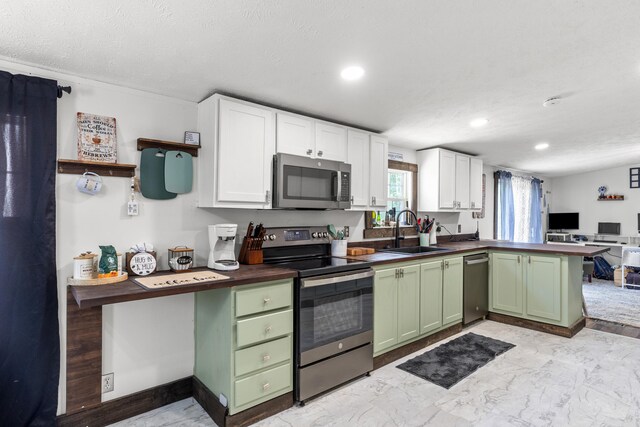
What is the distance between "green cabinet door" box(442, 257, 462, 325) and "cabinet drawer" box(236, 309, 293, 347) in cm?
193

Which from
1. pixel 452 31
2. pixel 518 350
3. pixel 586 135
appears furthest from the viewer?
pixel 586 135

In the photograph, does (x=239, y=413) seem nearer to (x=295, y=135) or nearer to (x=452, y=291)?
(x=295, y=135)

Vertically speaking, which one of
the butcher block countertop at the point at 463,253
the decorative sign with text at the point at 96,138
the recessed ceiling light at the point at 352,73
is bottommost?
the butcher block countertop at the point at 463,253

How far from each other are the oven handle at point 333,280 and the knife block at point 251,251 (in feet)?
1.69

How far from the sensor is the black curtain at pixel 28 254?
189 centimetres

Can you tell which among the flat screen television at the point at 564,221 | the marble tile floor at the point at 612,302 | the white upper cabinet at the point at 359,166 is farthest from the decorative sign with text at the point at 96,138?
the flat screen television at the point at 564,221

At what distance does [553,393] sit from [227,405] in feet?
7.56

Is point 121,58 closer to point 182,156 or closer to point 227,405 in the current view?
point 182,156

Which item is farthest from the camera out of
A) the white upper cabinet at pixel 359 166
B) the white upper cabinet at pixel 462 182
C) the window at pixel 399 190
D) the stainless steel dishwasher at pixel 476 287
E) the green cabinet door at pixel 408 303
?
the white upper cabinet at pixel 462 182

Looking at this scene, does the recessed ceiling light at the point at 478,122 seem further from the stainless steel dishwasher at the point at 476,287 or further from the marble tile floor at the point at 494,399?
the marble tile floor at the point at 494,399

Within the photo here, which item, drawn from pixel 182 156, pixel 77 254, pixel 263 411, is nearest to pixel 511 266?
pixel 263 411

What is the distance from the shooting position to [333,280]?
2479 mm

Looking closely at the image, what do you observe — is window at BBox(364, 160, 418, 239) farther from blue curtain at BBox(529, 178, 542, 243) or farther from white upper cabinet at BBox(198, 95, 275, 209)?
blue curtain at BBox(529, 178, 542, 243)

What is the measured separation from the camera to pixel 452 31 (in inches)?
70.1
